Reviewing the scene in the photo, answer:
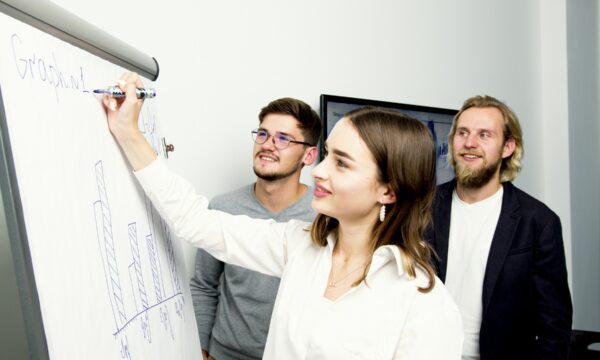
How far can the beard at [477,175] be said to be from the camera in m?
1.96

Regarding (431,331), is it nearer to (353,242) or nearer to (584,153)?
(353,242)

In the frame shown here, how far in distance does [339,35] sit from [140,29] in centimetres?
103

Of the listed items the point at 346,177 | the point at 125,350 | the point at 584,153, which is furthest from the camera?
the point at 584,153

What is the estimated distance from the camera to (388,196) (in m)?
1.20

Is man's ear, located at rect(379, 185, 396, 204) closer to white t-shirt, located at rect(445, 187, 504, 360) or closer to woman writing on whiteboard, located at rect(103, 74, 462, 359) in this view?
woman writing on whiteboard, located at rect(103, 74, 462, 359)

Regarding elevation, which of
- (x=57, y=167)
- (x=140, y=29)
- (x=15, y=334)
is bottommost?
(x=15, y=334)

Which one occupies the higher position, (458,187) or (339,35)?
(339,35)

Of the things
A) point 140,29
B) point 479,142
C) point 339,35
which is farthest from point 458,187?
point 140,29

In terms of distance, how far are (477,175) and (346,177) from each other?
99 cm

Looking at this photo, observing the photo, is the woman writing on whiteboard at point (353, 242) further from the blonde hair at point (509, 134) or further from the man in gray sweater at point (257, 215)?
the blonde hair at point (509, 134)

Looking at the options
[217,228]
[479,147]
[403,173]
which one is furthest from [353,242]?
[479,147]

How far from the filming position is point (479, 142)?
2072 mm

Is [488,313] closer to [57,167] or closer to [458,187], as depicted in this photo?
[458,187]

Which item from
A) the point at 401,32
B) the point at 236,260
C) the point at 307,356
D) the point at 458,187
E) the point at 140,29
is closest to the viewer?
the point at 307,356
